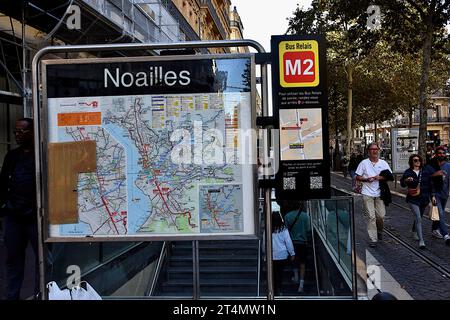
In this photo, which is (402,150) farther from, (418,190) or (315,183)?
(315,183)

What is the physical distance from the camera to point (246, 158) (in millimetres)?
3699

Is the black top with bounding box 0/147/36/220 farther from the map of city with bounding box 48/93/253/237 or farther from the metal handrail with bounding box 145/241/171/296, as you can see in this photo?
the metal handrail with bounding box 145/241/171/296

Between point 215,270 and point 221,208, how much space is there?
2657 mm

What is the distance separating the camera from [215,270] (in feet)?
20.3

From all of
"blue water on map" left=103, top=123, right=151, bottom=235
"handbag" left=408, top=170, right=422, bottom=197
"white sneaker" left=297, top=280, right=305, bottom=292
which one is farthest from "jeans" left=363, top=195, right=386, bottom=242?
"blue water on map" left=103, top=123, right=151, bottom=235

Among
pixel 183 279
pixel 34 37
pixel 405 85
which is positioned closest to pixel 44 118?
pixel 183 279

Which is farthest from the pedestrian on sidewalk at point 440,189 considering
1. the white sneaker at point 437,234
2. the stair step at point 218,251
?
the stair step at point 218,251

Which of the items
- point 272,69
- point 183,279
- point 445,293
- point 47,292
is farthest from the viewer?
point 183,279

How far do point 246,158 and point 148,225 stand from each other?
Result: 0.93m

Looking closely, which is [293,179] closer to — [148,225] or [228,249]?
[148,225]

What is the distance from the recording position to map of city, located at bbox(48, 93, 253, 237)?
146 inches

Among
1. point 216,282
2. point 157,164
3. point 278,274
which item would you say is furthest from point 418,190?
point 157,164

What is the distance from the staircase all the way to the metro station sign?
218 cm

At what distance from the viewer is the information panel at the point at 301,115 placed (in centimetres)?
360
